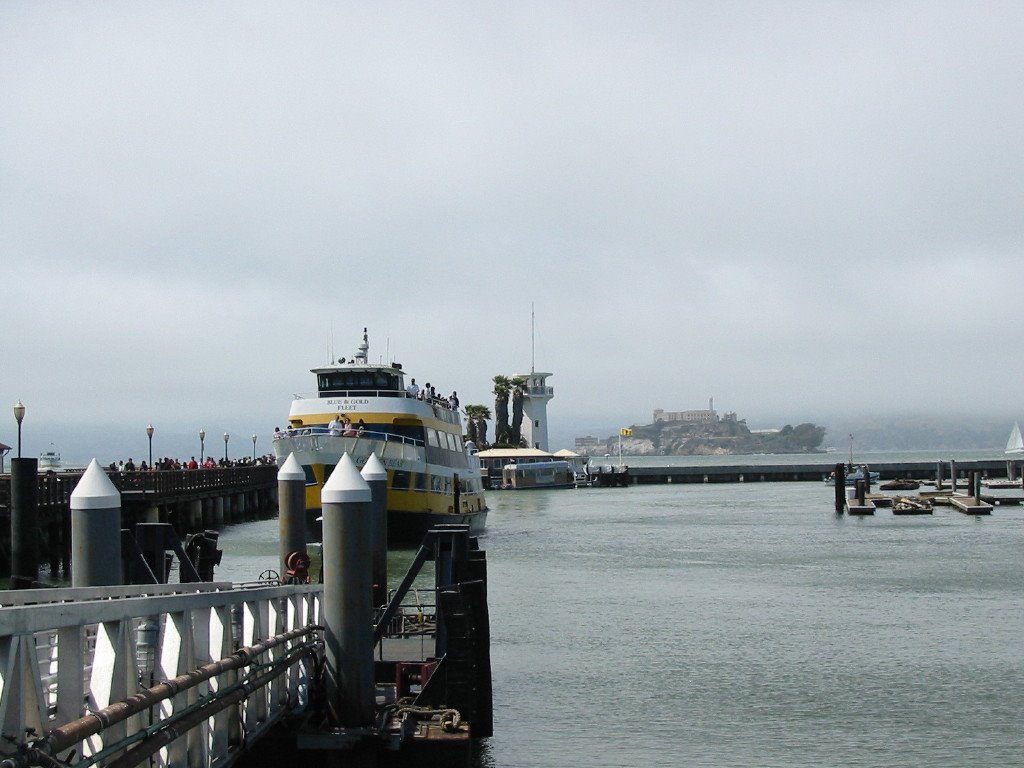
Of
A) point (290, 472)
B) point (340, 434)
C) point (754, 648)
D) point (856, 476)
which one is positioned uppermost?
point (340, 434)

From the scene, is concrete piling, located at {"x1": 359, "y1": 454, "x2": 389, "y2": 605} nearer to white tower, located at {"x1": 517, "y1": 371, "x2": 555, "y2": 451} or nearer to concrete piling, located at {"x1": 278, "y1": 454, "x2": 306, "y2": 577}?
concrete piling, located at {"x1": 278, "y1": 454, "x2": 306, "y2": 577}

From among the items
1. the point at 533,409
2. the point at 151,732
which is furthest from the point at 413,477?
the point at 533,409

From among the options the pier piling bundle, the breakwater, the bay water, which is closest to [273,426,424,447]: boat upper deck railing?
the bay water

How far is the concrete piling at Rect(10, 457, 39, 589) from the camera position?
21.8 m

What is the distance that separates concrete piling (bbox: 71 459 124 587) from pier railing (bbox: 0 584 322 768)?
1.11 m

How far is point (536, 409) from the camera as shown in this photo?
14262 cm

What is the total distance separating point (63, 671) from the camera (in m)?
7.53

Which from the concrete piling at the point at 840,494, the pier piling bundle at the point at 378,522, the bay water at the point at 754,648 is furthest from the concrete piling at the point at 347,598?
the concrete piling at the point at 840,494

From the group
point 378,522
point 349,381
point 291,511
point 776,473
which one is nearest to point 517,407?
Result: point 776,473

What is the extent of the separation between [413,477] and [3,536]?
50.9 feet

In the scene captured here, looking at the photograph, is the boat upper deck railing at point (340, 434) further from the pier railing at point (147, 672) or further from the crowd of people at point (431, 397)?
the pier railing at point (147, 672)

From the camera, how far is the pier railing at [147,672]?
6.74m

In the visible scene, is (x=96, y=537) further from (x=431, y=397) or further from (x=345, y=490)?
(x=431, y=397)

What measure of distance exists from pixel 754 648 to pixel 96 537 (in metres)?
17.3
